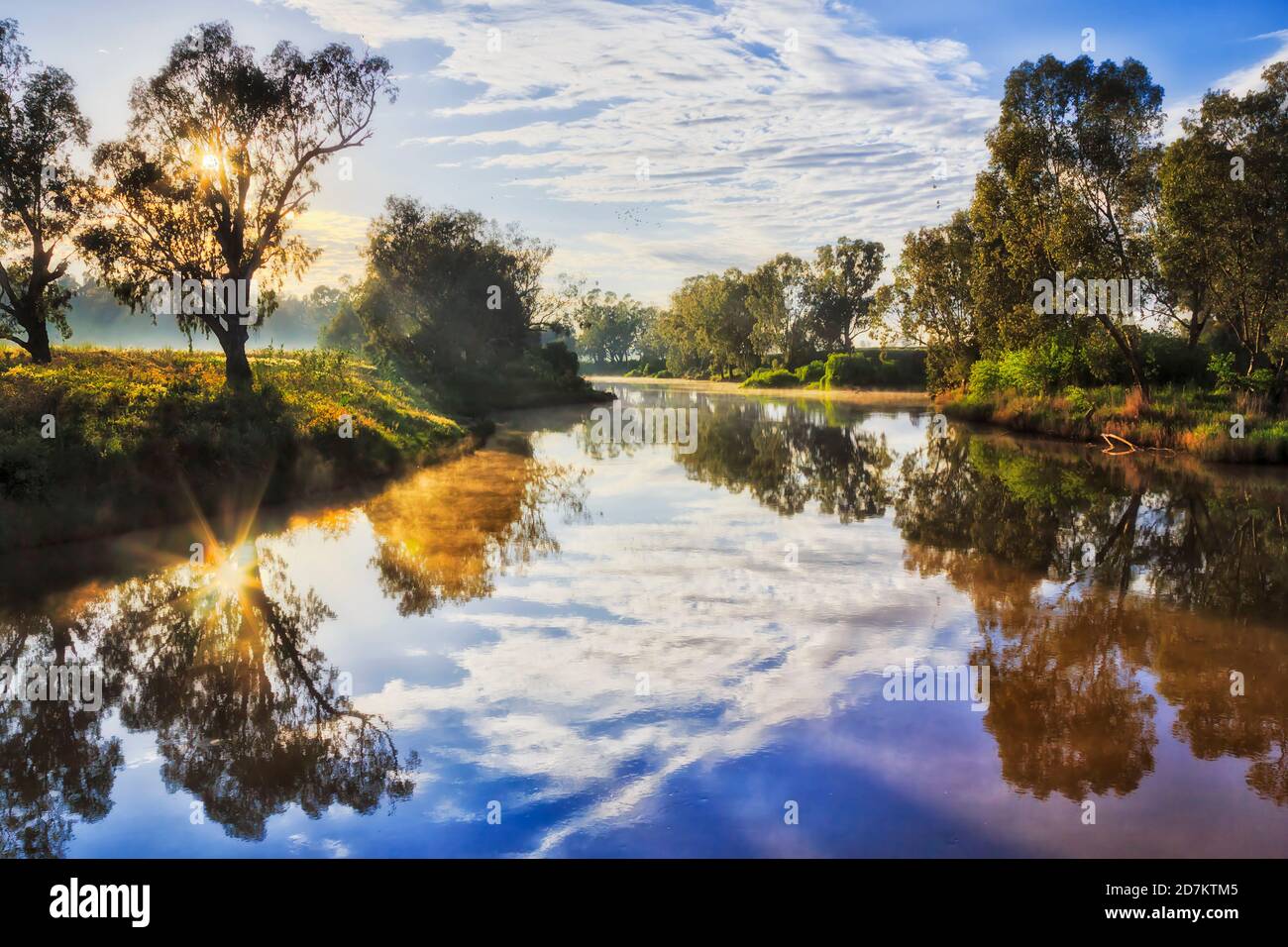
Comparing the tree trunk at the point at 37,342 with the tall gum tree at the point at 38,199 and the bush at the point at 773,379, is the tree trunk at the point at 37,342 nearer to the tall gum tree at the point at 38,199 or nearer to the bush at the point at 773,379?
the tall gum tree at the point at 38,199

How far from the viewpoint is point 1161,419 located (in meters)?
31.5

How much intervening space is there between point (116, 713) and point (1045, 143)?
120 ft

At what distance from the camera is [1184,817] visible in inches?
242

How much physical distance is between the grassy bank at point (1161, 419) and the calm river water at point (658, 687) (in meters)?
10.2

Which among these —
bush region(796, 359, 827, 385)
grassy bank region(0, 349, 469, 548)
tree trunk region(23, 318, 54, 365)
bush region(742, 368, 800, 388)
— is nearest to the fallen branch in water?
grassy bank region(0, 349, 469, 548)

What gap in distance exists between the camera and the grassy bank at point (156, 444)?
16.2 metres

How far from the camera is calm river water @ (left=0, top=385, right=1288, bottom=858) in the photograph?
6.16 m

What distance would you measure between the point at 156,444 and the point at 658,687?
15.2 meters

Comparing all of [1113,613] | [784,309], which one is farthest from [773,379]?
[1113,613]

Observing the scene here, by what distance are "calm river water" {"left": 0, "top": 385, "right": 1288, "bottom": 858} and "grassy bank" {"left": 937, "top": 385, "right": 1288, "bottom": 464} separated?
402 inches

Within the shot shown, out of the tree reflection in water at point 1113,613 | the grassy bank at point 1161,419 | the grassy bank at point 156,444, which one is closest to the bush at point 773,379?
the grassy bank at point 1161,419

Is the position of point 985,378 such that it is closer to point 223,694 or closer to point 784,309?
point 223,694

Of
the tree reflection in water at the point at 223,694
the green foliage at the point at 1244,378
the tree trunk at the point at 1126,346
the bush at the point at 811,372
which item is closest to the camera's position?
the tree reflection in water at the point at 223,694
